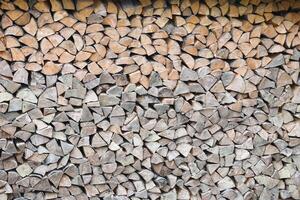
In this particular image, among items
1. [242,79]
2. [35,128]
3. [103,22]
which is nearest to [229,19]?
[242,79]

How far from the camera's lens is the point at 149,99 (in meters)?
2.60

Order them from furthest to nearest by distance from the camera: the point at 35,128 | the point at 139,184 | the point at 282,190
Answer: the point at 282,190 < the point at 139,184 < the point at 35,128

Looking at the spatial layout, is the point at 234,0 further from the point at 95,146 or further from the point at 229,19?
the point at 95,146

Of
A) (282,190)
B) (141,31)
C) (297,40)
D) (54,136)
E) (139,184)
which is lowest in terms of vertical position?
(282,190)

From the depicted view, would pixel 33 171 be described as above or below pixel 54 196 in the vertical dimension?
above

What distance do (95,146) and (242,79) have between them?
1011mm

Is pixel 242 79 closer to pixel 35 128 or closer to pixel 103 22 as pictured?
pixel 103 22

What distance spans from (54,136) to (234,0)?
138 centimetres

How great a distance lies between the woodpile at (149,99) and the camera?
2.42m

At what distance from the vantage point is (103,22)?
2.48 meters

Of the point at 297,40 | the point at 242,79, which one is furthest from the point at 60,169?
the point at 297,40

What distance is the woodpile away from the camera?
242 cm

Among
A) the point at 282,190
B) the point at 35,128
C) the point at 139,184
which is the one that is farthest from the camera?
the point at 282,190

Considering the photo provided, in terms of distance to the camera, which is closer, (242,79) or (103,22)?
(103,22)
